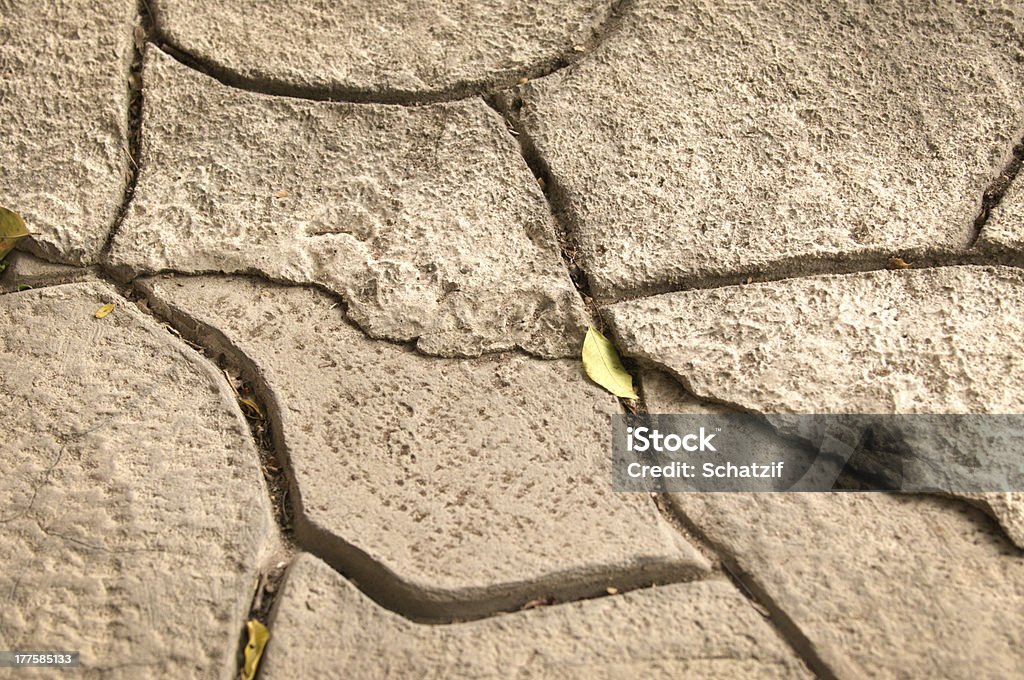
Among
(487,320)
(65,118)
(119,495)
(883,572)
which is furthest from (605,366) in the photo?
(65,118)

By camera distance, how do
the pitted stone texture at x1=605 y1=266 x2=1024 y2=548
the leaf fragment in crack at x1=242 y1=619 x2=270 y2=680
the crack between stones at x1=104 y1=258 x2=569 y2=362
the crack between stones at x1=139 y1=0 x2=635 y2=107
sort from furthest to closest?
the crack between stones at x1=139 y1=0 x2=635 y2=107
the crack between stones at x1=104 y1=258 x2=569 y2=362
the pitted stone texture at x1=605 y1=266 x2=1024 y2=548
the leaf fragment in crack at x1=242 y1=619 x2=270 y2=680

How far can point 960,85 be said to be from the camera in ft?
5.73

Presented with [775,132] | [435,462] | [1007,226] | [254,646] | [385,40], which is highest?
[385,40]

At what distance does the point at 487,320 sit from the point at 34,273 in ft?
2.25

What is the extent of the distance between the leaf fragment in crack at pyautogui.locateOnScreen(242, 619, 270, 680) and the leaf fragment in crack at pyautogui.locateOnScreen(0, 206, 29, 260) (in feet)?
2.42

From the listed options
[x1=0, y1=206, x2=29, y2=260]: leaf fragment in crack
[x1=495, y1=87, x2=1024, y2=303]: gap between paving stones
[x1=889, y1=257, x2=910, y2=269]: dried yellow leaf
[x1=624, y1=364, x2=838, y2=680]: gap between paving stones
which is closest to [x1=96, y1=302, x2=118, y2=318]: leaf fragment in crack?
[x1=0, y1=206, x2=29, y2=260]: leaf fragment in crack

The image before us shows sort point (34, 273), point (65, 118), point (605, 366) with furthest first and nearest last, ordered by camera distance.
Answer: point (65, 118) < point (34, 273) < point (605, 366)

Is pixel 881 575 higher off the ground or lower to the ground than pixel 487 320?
lower

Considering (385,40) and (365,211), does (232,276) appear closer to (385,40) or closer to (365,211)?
(365,211)

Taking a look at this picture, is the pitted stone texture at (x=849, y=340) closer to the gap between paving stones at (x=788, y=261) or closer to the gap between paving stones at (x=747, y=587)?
the gap between paving stones at (x=788, y=261)

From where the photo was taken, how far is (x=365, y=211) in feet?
5.18

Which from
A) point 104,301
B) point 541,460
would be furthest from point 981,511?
point 104,301

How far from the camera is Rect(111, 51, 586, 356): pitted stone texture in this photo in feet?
4.86

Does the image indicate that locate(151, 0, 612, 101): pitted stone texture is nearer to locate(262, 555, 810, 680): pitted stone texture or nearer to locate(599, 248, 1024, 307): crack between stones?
locate(599, 248, 1024, 307): crack between stones
